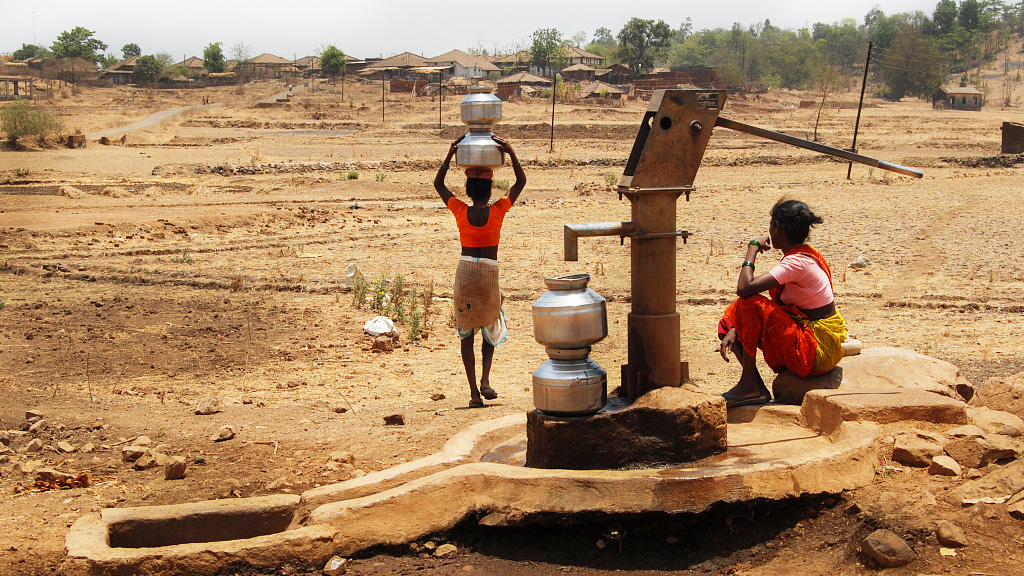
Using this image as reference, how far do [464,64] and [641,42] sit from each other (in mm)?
12683

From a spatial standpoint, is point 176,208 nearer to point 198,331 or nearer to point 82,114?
point 198,331

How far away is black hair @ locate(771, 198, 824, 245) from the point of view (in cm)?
446

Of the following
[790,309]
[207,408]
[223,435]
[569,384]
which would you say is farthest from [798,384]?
[207,408]

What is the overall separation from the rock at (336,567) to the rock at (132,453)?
5.58 ft

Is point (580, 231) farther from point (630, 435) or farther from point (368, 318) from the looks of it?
point (368, 318)

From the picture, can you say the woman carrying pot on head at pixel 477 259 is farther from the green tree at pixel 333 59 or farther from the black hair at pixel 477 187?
the green tree at pixel 333 59

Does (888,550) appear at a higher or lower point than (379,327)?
higher

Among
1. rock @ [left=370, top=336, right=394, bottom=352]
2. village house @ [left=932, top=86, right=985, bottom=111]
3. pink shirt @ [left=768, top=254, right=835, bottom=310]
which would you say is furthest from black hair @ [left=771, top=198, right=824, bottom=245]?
village house @ [left=932, top=86, right=985, bottom=111]

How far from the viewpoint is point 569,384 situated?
363 cm

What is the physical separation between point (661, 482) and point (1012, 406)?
2154mm

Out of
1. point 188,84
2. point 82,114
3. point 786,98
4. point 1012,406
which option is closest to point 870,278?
point 1012,406

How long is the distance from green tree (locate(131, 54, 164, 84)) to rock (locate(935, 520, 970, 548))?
6827 cm

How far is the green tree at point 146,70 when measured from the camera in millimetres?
63375

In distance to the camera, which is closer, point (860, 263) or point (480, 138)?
point (480, 138)
